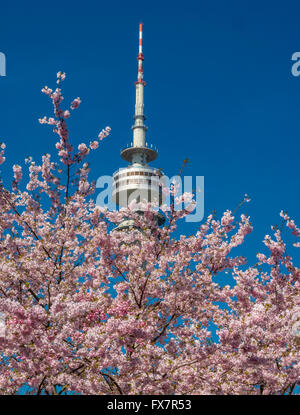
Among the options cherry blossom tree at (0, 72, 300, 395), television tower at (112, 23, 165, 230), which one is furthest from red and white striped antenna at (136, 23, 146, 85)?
cherry blossom tree at (0, 72, 300, 395)

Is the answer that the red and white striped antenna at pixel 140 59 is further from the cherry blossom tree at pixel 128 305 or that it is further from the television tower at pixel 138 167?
the cherry blossom tree at pixel 128 305

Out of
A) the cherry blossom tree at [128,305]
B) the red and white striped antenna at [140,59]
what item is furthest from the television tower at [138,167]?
the cherry blossom tree at [128,305]

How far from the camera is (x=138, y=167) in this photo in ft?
431

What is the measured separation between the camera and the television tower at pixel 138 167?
431ft

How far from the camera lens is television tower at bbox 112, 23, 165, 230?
131500 mm

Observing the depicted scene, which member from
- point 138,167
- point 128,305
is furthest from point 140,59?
point 128,305

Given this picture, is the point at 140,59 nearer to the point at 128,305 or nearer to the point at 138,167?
the point at 138,167

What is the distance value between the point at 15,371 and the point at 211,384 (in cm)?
454

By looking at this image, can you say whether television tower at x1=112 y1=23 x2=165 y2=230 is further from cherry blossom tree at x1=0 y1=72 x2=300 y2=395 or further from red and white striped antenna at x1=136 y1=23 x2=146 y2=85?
cherry blossom tree at x1=0 y1=72 x2=300 y2=395

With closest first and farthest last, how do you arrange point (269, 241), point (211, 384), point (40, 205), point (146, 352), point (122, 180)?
point (146, 352)
point (211, 384)
point (40, 205)
point (269, 241)
point (122, 180)

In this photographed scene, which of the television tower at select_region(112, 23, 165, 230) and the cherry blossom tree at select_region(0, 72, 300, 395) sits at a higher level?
the television tower at select_region(112, 23, 165, 230)
